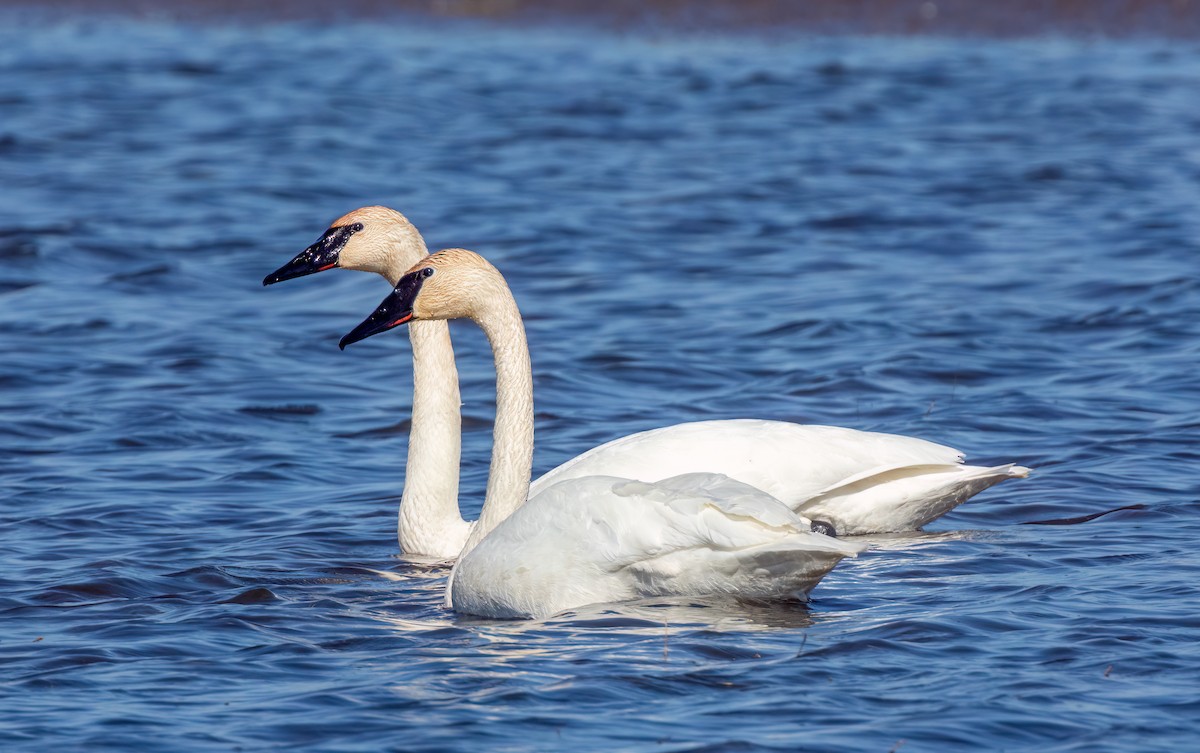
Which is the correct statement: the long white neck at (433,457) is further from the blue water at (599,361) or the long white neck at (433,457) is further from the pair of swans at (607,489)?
the blue water at (599,361)

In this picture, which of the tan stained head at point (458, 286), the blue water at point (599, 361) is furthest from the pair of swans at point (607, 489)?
the blue water at point (599, 361)

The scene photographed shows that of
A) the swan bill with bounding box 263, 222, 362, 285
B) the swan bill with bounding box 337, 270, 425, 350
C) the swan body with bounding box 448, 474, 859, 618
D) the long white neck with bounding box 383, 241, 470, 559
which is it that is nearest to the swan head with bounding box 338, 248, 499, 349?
the swan bill with bounding box 337, 270, 425, 350

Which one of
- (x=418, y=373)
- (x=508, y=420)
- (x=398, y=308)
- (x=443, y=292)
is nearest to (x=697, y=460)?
(x=508, y=420)

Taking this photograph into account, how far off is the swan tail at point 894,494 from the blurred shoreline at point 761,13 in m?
15.5

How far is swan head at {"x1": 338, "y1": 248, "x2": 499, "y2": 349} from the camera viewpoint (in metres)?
6.83

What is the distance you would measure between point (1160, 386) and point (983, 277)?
2776mm

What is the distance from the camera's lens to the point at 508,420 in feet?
22.5

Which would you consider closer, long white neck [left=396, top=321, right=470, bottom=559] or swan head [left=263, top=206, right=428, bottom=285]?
long white neck [left=396, top=321, right=470, bottom=559]

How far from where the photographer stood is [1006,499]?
8.16 meters

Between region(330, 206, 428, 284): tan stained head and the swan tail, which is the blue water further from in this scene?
region(330, 206, 428, 284): tan stained head

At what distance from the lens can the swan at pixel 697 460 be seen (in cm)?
720

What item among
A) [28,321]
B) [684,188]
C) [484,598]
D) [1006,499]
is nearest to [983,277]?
[684,188]

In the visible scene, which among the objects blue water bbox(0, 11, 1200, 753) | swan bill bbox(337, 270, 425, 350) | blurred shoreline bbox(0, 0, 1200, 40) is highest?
blurred shoreline bbox(0, 0, 1200, 40)

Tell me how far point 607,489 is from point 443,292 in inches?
44.9
